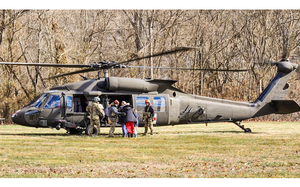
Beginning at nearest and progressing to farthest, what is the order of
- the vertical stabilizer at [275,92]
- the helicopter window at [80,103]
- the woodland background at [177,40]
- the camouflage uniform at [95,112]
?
1. the camouflage uniform at [95,112]
2. the helicopter window at [80,103]
3. the vertical stabilizer at [275,92]
4. the woodland background at [177,40]

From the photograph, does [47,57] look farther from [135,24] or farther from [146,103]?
[146,103]

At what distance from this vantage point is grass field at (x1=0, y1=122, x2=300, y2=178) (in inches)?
429

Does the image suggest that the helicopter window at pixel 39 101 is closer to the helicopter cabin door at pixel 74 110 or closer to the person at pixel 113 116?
the helicopter cabin door at pixel 74 110

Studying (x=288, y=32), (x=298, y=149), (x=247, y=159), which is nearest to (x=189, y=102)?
(x=298, y=149)

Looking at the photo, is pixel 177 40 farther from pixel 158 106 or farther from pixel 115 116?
pixel 115 116

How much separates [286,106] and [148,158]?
12.8 metres

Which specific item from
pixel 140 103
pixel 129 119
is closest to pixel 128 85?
pixel 140 103

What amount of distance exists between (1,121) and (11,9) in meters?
9.89

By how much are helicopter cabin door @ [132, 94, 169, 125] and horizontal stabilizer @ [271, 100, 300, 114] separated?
6.18 meters

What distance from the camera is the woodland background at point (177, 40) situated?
133 ft

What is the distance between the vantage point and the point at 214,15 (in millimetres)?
47312

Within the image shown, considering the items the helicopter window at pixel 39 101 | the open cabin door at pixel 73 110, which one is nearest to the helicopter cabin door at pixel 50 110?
the helicopter window at pixel 39 101

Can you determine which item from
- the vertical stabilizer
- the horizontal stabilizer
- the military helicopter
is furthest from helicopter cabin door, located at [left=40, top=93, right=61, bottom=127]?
the horizontal stabilizer

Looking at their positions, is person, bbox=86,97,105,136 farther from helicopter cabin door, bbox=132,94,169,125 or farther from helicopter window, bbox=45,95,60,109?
helicopter cabin door, bbox=132,94,169,125
